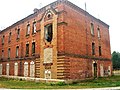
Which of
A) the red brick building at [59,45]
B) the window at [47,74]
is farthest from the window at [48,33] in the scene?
the window at [47,74]

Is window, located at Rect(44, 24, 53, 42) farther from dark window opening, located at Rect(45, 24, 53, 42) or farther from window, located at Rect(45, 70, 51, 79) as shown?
window, located at Rect(45, 70, 51, 79)

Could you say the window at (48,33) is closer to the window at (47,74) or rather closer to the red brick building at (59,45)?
the red brick building at (59,45)

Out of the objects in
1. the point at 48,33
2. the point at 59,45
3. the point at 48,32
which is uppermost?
the point at 48,32

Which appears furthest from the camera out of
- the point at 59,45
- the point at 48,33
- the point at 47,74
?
the point at 48,33

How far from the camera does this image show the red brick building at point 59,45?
21.8 metres

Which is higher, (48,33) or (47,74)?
(48,33)

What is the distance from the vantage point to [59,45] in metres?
21.8

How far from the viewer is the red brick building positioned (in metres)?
21.8

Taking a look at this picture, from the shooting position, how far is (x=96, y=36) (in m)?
29.8

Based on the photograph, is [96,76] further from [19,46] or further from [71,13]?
[19,46]

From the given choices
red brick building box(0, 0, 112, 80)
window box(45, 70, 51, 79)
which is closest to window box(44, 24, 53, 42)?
red brick building box(0, 0, 112, 80)

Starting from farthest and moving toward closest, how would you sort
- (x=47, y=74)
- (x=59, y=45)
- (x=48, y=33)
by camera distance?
(x=48, y=33) → (x=47, y=74) → (x=59, y=45)

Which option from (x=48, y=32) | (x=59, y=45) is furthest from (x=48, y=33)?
(x=59, y=45)

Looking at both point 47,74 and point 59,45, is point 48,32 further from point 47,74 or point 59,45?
point 47,74
